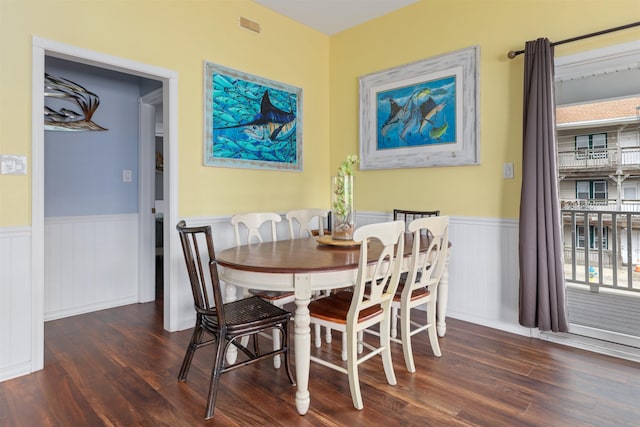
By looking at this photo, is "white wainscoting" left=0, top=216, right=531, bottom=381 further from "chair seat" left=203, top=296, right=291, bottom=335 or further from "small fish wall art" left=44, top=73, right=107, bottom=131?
"chair seat" left=203, top=296, right=291, bottom=335

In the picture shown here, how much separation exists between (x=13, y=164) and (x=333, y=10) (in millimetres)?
2930

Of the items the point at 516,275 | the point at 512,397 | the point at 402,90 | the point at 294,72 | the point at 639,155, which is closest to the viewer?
the point at 512,397

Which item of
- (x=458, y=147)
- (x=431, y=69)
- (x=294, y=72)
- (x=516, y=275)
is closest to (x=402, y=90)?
(x=431, y=69)

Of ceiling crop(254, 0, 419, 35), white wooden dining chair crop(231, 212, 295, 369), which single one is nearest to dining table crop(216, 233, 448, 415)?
white wooden dining chair crop(231, 212, 295, 369)

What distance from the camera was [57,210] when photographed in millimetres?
3279

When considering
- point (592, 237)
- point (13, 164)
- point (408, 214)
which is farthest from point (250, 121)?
point (592, 237)

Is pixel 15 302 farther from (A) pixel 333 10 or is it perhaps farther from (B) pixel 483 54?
(B) pixel 483 54

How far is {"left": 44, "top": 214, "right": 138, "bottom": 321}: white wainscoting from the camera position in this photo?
323cm

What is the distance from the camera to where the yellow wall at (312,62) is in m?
2.27

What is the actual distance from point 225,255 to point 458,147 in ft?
7.09

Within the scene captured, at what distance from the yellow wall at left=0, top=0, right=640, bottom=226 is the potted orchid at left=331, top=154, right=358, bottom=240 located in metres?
1.19

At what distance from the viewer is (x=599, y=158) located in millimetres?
3631

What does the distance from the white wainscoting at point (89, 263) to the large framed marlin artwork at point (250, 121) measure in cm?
130

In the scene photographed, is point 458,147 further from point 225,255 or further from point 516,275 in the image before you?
point 225,255
